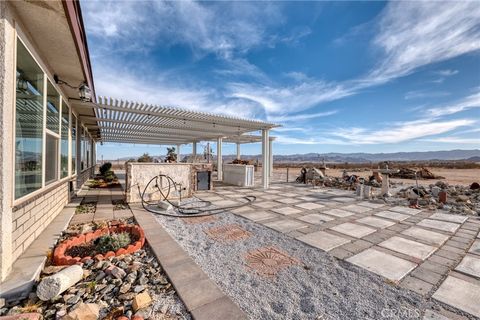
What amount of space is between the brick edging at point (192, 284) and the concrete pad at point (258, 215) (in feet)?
6.70

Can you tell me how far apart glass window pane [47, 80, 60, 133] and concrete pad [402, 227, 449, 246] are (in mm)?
7026

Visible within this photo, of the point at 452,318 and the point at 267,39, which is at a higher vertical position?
the point at 267,39

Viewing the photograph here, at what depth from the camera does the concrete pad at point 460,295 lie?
1846 millimetres

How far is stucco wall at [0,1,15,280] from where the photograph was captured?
186 cm

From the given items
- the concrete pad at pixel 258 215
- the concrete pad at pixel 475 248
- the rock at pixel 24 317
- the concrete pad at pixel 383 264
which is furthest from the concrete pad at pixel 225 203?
the concrete pad at pixel 475 248

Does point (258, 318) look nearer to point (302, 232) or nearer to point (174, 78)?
point (302, 232)

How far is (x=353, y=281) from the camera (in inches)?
87.6

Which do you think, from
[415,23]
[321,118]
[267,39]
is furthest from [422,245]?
[321,118]

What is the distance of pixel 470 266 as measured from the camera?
2.63 meters

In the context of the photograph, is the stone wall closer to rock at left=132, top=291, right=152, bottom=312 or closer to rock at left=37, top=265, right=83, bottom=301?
rock at left=37, top=265, right=83, bottom=301


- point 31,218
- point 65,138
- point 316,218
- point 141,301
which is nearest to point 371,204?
point 316,218

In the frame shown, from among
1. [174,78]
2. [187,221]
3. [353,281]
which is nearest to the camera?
[353,281]

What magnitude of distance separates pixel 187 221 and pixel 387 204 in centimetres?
635

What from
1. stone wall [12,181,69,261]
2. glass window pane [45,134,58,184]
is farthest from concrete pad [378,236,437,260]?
glass window pane [45,134,58,184]
